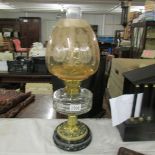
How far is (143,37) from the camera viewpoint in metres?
2.69

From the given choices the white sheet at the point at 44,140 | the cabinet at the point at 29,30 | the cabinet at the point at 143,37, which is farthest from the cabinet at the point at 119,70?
the cabinet at the point at 29,30

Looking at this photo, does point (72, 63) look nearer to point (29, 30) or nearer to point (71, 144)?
point (71, 144)

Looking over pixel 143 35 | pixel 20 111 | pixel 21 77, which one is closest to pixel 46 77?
pixel 21 77

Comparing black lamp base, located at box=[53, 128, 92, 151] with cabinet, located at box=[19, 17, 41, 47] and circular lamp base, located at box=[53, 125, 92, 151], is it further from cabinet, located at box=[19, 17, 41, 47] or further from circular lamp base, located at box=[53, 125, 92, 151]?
cabinet, located at box=[19, 17, 41, 47]

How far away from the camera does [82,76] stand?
665 millimetres

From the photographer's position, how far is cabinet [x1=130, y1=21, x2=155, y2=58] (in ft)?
8.58

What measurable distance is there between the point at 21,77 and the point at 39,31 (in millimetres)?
6329

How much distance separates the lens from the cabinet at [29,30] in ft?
26.5

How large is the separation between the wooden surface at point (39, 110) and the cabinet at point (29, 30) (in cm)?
740

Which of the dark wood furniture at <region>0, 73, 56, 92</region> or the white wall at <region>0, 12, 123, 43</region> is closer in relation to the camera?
the dark wood furniture at <region>0, 73, 56, 92</region>

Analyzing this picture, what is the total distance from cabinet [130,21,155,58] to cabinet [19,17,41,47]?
19.1 feet

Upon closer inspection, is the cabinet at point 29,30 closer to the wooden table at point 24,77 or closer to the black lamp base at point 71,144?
the wooden table at point 24,77

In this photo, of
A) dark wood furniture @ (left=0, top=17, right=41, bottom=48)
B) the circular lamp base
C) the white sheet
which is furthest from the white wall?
the circular lamp base

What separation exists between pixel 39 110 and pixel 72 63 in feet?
1.48
